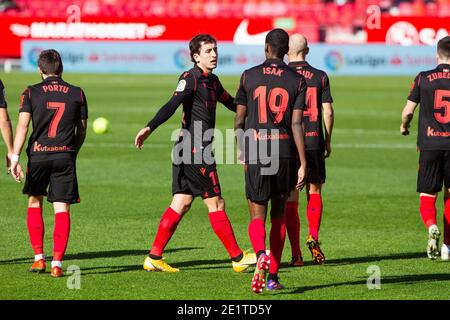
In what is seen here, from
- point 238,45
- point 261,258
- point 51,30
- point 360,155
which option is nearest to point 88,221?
point 261,258

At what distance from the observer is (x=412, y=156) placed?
20281mm

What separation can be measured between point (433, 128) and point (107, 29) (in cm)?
3293

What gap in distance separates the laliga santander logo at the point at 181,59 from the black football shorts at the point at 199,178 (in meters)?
30.4

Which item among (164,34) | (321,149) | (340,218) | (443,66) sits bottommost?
(340,218)

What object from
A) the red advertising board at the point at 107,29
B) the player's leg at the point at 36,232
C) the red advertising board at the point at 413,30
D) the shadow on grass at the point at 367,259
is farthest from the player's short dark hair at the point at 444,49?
the red advertising board at the point at 107,29

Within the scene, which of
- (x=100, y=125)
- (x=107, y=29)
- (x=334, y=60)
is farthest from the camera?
(x=107, y=29)

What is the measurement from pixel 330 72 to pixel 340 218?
88.9 feet

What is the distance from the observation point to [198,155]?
9.83 meters

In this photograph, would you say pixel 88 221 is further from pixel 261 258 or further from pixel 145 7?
Answer: pixel 145 7

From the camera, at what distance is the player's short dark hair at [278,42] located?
8.80m

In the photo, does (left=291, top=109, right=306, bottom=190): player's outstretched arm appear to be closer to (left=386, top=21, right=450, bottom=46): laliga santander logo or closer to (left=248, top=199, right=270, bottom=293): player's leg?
(left=248, top=199, right=270, bottom=293): player's leg

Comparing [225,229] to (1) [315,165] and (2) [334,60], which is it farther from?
(2) [334,60]

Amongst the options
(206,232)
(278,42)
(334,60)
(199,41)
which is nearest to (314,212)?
(206,232)

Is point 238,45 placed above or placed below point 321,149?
above
